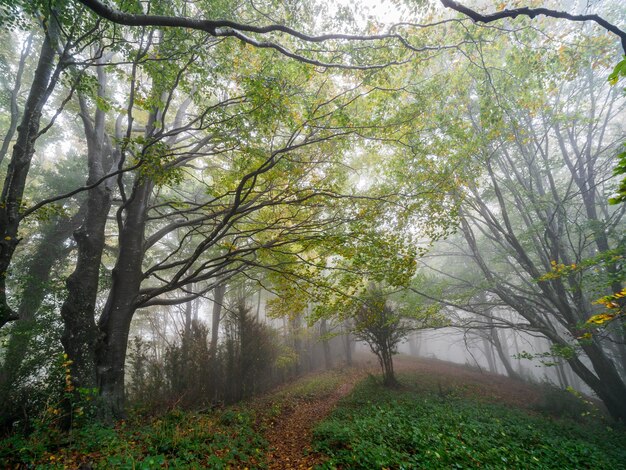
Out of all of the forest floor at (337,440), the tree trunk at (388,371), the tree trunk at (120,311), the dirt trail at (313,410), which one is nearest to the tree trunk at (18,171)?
the tree trunk at (120,311)

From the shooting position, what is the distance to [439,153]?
24.8ft

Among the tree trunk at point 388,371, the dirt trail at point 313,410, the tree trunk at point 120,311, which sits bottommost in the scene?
the dirt trail at point 313,410

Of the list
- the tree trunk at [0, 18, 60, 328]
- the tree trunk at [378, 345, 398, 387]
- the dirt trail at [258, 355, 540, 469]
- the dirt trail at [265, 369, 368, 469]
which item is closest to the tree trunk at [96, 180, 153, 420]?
the tree trunk at [0, 18, 60, 328]

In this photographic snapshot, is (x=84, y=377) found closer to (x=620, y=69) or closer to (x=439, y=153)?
(x=620, y=69)

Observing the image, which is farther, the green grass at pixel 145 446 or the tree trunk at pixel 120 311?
the tree trunk at pixel 120 311

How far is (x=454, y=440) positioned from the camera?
5.42 meters

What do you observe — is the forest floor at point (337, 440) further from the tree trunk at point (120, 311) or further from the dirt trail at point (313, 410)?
the tree trunk at point (120, 311)

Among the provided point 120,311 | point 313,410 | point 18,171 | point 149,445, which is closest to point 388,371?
point 313,410

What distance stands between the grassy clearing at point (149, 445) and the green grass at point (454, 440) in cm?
183

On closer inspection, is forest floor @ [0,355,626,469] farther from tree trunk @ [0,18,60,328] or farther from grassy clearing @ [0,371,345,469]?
tree trunk @ [0,18,60,328]

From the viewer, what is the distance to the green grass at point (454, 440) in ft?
15.8

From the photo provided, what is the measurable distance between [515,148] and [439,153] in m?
6.84

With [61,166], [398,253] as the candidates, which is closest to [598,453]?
[398,253]

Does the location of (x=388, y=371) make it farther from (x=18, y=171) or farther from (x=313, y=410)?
(x=18, y=171)
